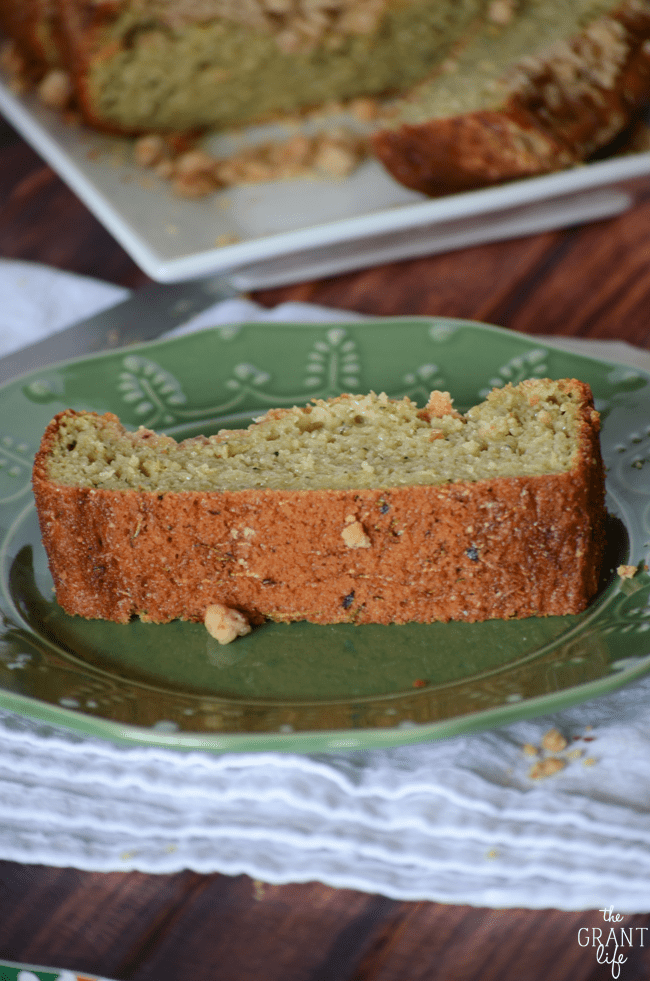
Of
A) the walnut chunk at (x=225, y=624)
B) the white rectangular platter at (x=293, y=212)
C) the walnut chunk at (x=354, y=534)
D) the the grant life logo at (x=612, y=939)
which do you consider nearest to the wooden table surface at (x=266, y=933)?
the the grant life logo at (x=612, y=939)

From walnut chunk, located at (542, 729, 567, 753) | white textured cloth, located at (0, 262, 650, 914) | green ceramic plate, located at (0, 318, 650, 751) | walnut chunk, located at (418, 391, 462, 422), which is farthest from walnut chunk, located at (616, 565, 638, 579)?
walnut chunk, located at (418, 391, 462, 422)

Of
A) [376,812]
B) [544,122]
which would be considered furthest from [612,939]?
[544,122]

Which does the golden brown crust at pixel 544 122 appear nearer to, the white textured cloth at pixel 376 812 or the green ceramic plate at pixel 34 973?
the white textured cloth at pixel 376 812

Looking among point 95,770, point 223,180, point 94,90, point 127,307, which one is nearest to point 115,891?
point 95,770

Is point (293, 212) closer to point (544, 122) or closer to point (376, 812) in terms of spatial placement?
point (544, 122)

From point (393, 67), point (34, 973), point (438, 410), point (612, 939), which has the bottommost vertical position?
point (612, 939)

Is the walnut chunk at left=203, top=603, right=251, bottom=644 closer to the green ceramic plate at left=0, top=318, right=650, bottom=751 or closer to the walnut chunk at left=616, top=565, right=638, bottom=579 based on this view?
the green ceramic plate at left=0, top=318, right=650, bottom=751
